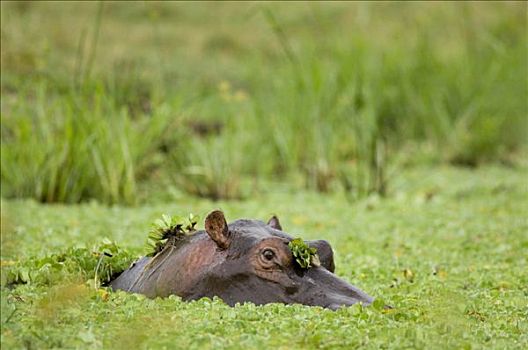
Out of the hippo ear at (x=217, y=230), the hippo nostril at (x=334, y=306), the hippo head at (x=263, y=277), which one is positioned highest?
Answer: the hippo ear at (x=217, y=230)

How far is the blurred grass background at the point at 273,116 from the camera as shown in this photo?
261 inches

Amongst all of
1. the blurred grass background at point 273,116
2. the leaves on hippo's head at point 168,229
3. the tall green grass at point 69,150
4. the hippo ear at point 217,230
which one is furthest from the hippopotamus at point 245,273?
the tall green grass at point 69,150

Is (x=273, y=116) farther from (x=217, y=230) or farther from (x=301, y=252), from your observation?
(x=301, y=252)

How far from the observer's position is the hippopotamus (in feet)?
10.7

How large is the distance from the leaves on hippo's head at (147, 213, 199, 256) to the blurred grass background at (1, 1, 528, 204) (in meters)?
2.76

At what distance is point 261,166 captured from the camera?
8336 mm

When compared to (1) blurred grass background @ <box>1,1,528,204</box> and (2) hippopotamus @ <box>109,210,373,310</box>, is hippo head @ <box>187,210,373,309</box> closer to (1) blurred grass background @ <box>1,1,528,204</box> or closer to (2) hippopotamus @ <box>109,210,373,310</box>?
(2) hippopotamus @ <box>109,210,373,310</box>

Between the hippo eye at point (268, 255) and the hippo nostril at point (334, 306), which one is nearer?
the hippo nostril at point (334, 306)

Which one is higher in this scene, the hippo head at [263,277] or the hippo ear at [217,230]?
the hippo ear at [217,230]

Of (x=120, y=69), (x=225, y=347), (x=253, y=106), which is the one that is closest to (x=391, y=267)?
(x=225, y=347)

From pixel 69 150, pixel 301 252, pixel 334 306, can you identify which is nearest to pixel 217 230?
pixel 301 252

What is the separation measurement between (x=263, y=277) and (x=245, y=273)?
6 centimetres

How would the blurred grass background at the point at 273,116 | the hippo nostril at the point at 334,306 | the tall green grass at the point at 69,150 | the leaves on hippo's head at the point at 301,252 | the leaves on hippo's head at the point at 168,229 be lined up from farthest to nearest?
the blurred grass background at the point at 273,116 → the tall green grass at the point at 69,150 → the leaves on hippo's head at the point at 168,229 → the leaves on hippo's head at the point at 301,252 → the hippo nostril at the point at 334,306

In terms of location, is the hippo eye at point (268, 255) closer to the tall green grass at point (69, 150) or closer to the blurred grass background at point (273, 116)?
the blurred grass background at point (273, 116)
